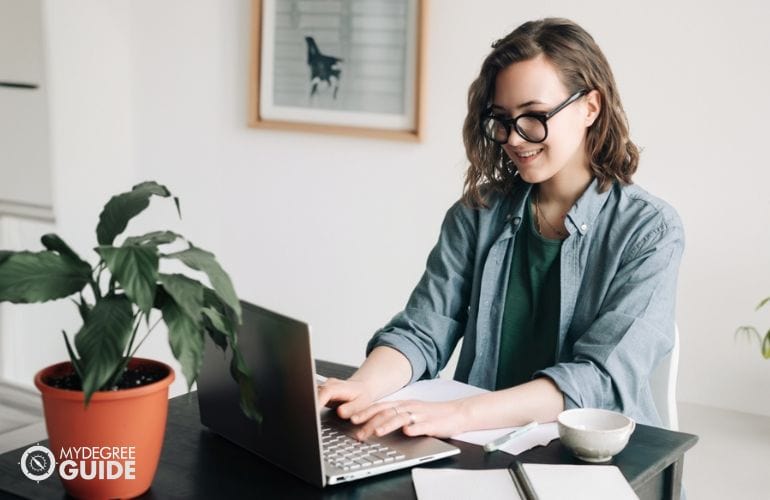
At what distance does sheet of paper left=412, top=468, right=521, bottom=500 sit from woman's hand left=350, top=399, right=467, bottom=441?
14 cm

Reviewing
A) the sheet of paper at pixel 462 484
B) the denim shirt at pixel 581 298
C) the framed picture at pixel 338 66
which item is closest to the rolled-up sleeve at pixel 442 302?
the denim shirt at pixel 581 298

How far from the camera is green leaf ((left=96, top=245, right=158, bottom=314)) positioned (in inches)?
42.6

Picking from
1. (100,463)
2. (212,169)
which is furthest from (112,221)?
(212,169)

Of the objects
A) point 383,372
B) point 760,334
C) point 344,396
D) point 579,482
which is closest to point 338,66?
point 760,334

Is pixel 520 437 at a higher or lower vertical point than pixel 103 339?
lower

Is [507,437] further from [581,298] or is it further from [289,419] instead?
[581,298]

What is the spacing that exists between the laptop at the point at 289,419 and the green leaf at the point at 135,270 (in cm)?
20

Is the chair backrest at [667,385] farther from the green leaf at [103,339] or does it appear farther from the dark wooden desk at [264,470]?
the green leaf at [103,339]

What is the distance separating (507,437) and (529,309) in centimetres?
54

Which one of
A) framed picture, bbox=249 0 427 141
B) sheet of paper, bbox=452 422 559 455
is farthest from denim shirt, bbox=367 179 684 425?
framed picture, bbox=249 0 427 141

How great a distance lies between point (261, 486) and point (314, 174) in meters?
2.61

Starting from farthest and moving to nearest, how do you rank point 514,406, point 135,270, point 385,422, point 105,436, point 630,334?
point 630,334 < point 514,406 < point 385,422 < point 105,436 < point 135,270

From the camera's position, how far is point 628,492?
4.12ft

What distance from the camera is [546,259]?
1.94 meters
